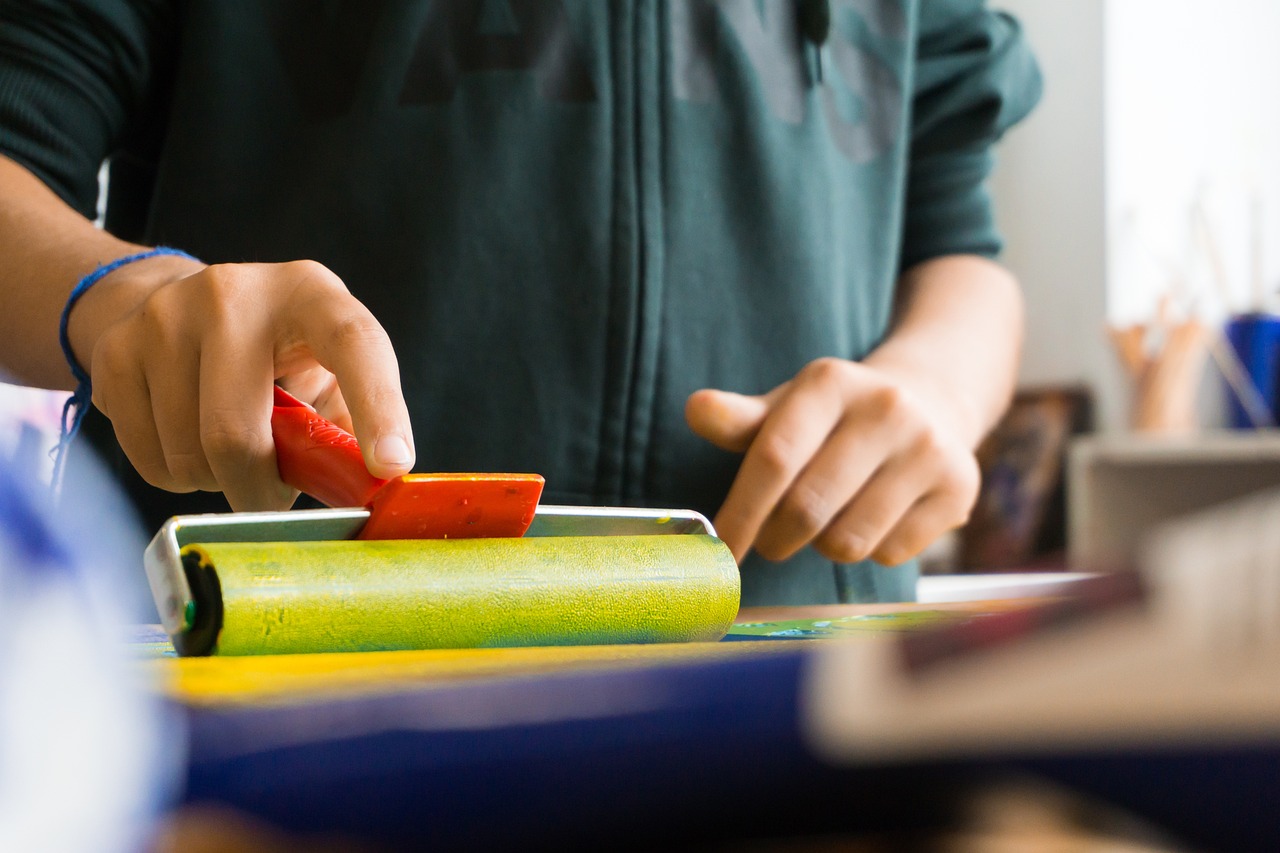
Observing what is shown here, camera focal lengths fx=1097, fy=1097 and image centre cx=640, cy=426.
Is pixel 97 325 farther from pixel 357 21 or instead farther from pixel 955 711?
pixel 955 711

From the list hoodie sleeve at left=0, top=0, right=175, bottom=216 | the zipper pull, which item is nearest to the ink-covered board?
hoodie sleeve at left=0, top=0, right=175, bottom=216

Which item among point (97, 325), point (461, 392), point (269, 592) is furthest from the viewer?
point (461, 392)

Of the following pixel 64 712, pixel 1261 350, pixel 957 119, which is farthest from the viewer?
pixel 1261 350

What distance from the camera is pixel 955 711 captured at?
4.9 inches

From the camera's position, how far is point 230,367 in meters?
0.39

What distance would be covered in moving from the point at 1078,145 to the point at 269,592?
2.13 meters

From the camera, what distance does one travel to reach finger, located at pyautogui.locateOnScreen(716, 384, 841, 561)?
1.82ft

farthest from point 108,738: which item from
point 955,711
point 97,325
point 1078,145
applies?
point 1078,145

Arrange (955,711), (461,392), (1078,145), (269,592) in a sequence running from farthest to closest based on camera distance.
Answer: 1. (1078,145)
2. (461,392)
3. (269,592)
4. (955,711)

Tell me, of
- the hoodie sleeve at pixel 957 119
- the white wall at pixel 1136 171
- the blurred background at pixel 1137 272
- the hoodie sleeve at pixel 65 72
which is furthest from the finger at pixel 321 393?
the white wall at pixel 1136 171

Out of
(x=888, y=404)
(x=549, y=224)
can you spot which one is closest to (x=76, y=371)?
(x=549, y=224)

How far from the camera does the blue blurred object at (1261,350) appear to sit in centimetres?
187

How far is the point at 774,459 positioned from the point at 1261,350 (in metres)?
1.66

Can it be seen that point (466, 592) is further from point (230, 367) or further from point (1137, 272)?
point (1137, 272)
